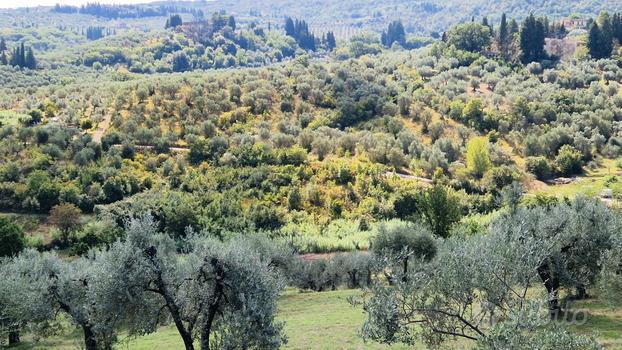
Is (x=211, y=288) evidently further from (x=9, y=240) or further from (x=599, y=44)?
(x=599, y=44)

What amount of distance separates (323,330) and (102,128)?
79.1 meters

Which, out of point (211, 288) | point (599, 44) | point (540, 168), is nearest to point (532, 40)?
point (599, 44)

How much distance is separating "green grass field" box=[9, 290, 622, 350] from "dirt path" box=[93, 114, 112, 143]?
6226 centimetres

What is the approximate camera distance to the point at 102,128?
99750 mm

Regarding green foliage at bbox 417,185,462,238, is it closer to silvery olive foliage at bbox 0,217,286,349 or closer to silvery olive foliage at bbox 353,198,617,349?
silvery olive foliage at bbox 353,198,617,349

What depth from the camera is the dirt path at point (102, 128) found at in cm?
9436

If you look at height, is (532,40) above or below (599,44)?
above

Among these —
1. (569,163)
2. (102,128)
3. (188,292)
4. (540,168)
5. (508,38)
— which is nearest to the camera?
(188,292)

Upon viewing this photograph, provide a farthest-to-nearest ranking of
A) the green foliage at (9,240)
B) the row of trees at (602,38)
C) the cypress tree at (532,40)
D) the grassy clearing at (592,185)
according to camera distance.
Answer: the cypress tree at (532,40) < the row of trees at (602,38) < the grassy clearing at (592,185) < the green foliage at (9,240)

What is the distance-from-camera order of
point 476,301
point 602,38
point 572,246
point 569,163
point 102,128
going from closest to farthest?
1. point 476,301
2. point 572,246
3. point 569,163
4. point 102,128
5. point 602,38

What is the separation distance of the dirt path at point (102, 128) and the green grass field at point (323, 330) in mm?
62264

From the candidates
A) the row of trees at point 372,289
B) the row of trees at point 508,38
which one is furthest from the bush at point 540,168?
the row of trees at point 508,38

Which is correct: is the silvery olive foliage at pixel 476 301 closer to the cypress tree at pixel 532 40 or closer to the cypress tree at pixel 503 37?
the cypress tree at pixel 532 40

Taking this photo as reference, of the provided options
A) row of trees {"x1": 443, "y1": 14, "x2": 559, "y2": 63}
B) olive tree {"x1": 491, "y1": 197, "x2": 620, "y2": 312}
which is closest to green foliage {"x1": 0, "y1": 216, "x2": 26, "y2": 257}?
olive tree {"x1": 491, "y1": 197, "x2": 620, "y2": 312}
